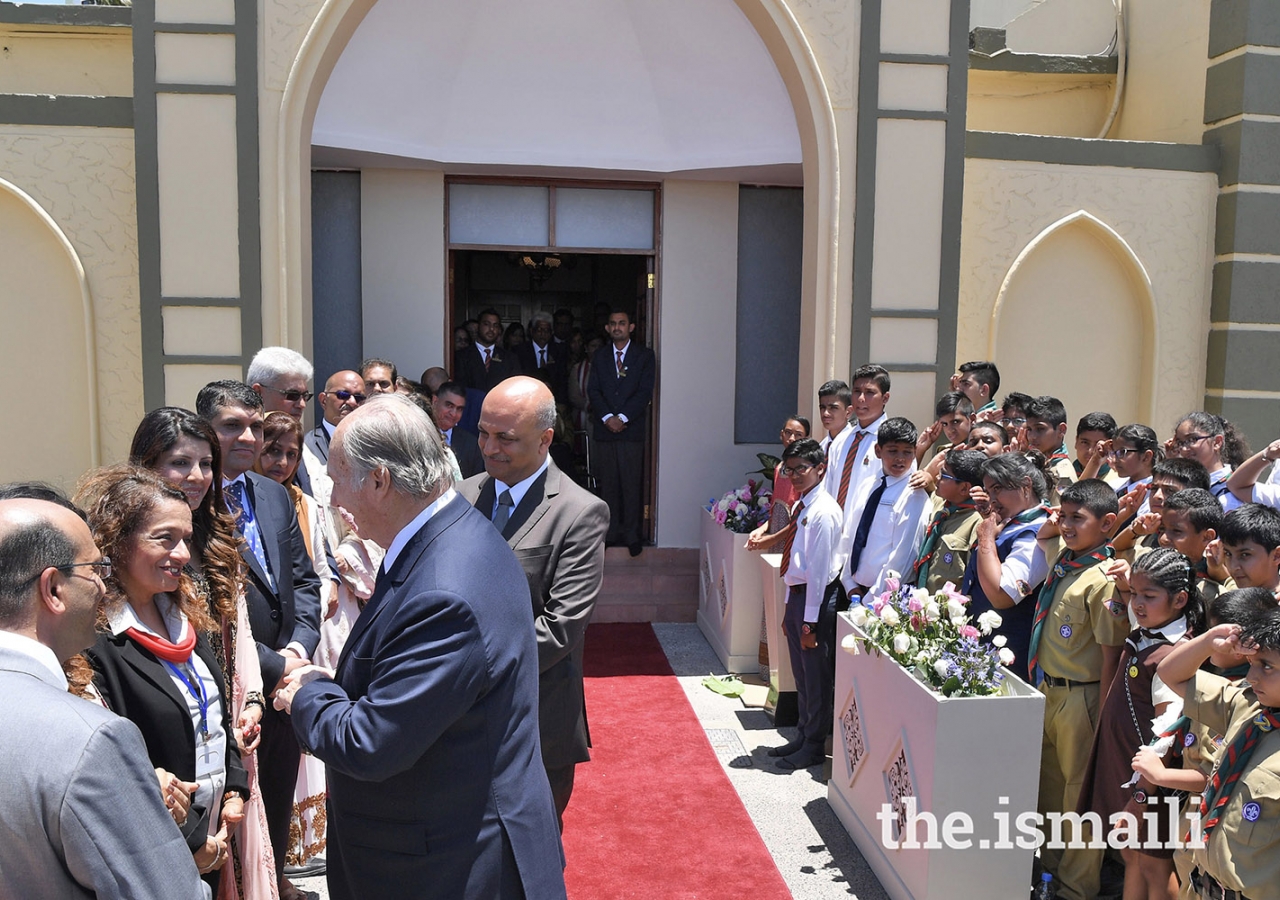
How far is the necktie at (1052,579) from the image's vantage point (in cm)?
381

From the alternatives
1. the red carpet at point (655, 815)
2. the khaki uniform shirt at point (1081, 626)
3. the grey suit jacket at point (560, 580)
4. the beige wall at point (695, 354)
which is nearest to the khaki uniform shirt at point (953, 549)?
the khaki uniform shirt at point (1081, 626)

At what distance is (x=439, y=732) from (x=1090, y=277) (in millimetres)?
7097

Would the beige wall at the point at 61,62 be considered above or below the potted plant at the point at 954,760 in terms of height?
above

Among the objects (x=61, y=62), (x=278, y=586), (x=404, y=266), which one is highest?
(x=61, y=62)

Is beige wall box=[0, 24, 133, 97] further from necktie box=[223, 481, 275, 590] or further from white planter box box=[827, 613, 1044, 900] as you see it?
white planter box box=[827, 613, 1044, 900]

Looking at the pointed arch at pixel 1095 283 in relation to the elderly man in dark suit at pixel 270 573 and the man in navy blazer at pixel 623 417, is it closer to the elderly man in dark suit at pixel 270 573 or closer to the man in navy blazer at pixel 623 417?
the man in navy blazer at pixel 623 417

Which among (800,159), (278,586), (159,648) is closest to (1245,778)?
(159,648)

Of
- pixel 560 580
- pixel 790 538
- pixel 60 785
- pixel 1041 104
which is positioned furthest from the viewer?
pixel 1041 104

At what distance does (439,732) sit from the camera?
76.9 inches

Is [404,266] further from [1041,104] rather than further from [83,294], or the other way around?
[1041,104]

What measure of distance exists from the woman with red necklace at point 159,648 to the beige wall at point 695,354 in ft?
21.3

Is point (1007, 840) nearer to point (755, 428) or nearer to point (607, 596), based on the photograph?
point (607, 596)

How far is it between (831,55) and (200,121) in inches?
169

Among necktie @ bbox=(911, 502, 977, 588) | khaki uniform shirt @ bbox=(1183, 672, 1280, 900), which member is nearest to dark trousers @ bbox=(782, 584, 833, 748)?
necktie @ bbox=(911, 502, 977, 588)
